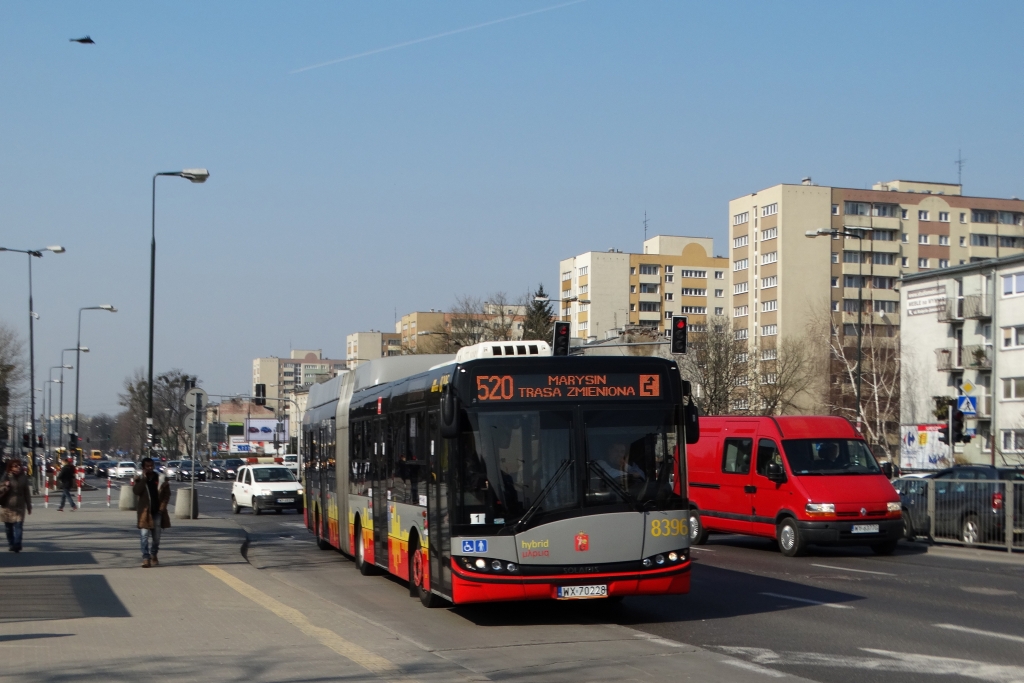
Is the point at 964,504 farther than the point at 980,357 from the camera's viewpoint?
No

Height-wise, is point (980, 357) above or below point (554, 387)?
above

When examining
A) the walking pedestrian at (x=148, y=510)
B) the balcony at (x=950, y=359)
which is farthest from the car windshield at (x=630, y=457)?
the balcony at (x=950, y=359)

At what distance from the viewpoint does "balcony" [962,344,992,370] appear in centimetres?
6688

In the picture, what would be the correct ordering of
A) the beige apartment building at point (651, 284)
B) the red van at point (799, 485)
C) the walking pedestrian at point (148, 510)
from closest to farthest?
the walking pedestrian at point (148, 510) → the red van at point (799, 485) → the beige apartment building at point (651, 284)

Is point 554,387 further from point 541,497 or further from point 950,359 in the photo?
point 950,359

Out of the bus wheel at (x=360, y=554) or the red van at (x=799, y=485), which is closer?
the bus wheel at (x=360, y=554)

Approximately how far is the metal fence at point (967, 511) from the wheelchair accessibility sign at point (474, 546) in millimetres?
13545

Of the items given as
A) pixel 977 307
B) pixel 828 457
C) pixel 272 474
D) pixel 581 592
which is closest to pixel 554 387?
pixel 581 592

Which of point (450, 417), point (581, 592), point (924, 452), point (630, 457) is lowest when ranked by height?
point (581, 592)

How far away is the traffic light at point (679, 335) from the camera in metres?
35.7

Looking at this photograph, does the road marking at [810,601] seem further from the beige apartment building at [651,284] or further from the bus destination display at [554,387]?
the beige apartment building at [651,284]

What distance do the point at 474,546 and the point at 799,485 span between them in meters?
10.8

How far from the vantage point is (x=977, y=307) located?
67688 mm

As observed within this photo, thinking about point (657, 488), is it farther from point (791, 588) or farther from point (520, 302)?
point (520, 302)
